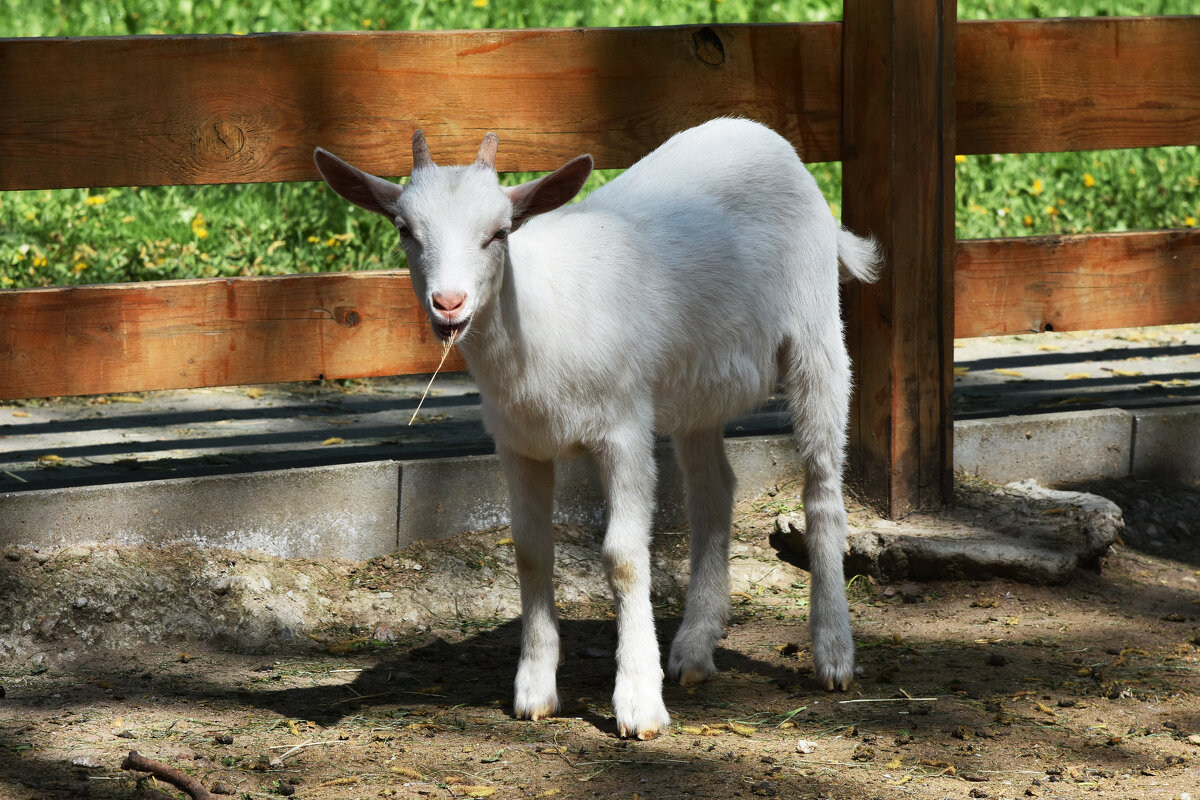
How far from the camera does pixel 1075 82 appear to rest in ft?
17.6

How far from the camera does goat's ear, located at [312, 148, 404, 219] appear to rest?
3439 mm

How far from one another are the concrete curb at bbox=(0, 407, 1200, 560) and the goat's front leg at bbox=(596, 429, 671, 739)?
49.7 inches

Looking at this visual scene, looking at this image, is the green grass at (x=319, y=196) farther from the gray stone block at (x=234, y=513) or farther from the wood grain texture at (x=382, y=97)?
the gray stone block at (x=234, y=513)

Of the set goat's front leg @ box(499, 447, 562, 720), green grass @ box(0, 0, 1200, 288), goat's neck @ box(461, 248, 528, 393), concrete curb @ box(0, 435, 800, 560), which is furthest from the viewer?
green grass @ box(0, 0, 1200, 288)

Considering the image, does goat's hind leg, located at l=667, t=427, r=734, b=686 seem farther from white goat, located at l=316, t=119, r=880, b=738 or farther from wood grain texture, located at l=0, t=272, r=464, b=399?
wood grain texture, located at l=0, t=272, r=464, b=399

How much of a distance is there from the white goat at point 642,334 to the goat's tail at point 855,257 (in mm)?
11

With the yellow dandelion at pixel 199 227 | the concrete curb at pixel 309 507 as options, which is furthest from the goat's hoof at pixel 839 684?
the yellow dandelion at pixel 199 227

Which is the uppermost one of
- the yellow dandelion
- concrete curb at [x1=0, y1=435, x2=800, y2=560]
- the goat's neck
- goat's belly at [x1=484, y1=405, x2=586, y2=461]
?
the yellow dandelion

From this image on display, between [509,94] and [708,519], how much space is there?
1755 mm

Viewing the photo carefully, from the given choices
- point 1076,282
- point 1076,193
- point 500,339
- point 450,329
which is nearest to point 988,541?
point 1076,282

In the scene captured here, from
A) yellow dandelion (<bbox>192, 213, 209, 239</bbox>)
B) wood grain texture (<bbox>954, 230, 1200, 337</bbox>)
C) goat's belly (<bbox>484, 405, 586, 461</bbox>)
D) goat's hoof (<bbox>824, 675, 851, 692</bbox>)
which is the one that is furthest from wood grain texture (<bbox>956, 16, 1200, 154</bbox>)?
yellow dandelion (<bbox>192, 213, 209, 239</bbox>)

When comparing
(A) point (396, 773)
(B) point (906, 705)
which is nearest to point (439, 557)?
(A) point (396, 773)

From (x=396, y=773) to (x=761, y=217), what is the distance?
2.01 metres

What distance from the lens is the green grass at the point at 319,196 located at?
24.7 feet
